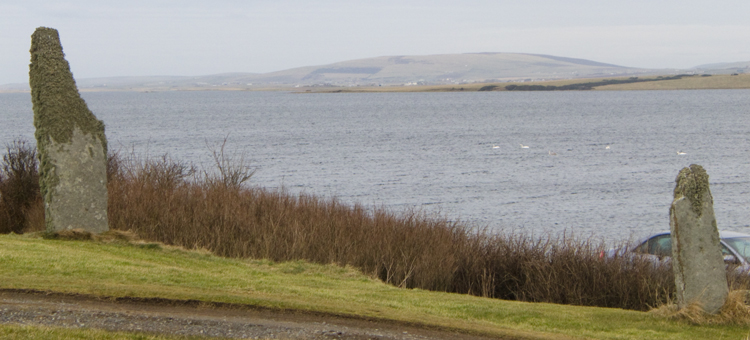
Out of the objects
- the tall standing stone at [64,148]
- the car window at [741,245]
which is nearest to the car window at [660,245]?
the car window at [741,245]

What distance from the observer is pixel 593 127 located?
305ft

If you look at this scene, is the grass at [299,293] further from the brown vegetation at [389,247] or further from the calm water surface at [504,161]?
the calm water surface at [504,161]

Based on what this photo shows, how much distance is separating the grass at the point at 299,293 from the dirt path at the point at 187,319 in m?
0.28

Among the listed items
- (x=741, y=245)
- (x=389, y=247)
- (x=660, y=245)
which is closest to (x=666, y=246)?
(x=660, y=245)

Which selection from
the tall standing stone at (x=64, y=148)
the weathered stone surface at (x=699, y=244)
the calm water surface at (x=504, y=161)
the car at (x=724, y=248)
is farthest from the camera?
the calm water surface at (x=504, y=161)

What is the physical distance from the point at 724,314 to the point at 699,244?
3.66 ft

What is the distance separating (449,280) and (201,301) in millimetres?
7409

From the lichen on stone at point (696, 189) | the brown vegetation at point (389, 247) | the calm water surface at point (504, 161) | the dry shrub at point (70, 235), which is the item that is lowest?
the calm water surface at point (504, 161)

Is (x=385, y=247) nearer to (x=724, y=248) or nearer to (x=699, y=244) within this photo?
(x=724, y=248)

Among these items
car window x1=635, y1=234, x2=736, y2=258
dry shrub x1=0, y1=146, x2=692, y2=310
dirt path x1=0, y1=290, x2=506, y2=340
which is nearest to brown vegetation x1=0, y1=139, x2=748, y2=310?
dry shrub x1=0, y1=146, x2=692, y2=310

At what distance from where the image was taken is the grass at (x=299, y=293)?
10023 millimetres

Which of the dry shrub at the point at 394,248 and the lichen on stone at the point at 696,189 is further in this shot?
the dry shrub at the point at 394,248

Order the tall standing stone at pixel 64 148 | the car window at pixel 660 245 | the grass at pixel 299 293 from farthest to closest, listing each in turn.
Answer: the car window at pixel 660 245 < the tall standing stone at pixel 64 148 < the grass at pixel 299 293

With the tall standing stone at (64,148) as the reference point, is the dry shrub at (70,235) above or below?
below
